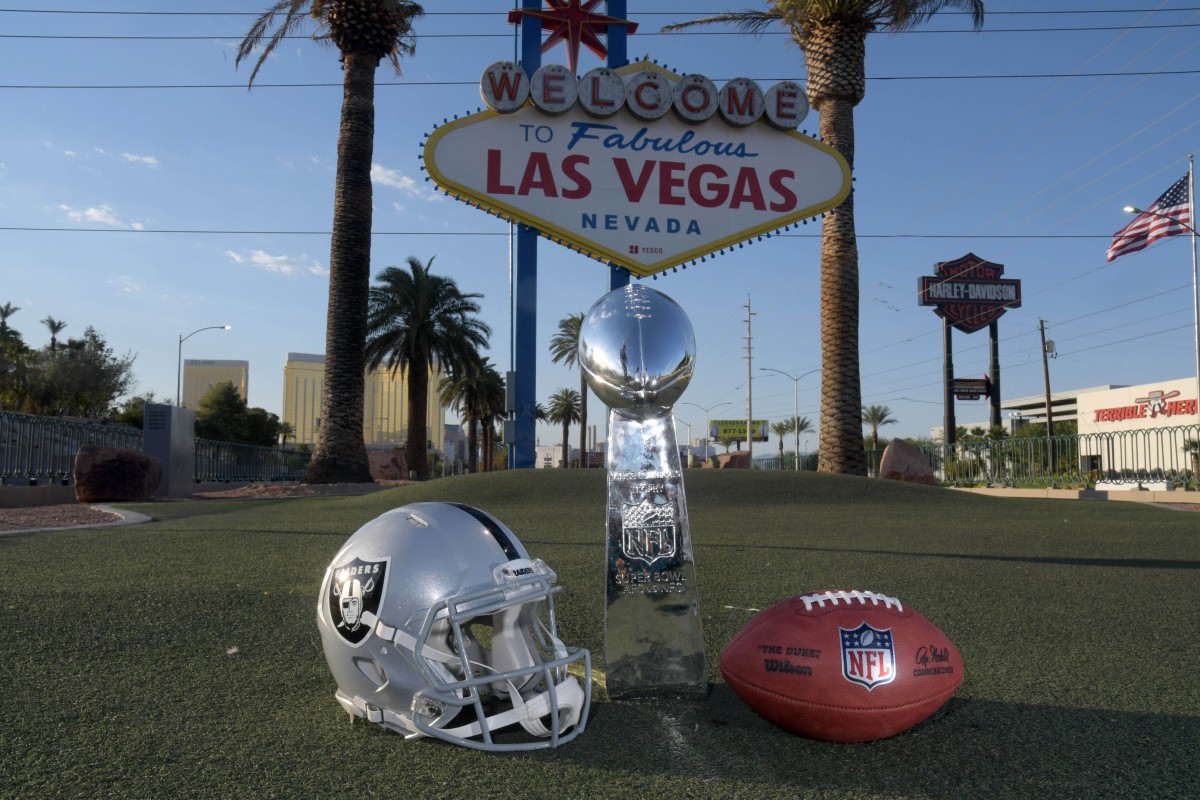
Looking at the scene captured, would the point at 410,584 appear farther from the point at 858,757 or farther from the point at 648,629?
the point at 858,757

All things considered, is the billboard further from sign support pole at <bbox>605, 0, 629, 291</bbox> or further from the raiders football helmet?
the raiders football helmet

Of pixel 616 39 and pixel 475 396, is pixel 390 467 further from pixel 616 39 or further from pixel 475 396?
pixel 616 39

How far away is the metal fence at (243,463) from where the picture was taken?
85.9 feet

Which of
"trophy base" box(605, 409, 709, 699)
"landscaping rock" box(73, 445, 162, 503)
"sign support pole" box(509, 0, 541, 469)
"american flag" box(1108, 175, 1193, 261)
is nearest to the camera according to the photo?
"trophy base" box(605, 409, 709, 699)

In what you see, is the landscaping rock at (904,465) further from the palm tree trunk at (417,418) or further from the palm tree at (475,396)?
the palm tree at (475,396)

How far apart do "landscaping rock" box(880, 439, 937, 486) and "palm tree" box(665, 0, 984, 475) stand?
206 inches

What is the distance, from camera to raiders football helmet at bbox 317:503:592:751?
8.19 ft

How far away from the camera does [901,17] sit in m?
18.0

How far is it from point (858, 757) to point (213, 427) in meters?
56.3

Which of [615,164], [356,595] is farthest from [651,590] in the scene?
[615,164]

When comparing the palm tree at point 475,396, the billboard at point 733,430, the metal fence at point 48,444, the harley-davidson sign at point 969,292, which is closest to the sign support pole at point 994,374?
the harley-davidson sign at point 969,292

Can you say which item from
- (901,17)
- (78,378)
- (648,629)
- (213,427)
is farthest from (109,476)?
(213,427)

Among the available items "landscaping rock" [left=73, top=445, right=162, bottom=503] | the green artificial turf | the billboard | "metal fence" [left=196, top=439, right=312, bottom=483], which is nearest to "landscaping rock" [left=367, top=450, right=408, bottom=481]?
"metal fence" [left=196, top=439, right=312, bottom=483]

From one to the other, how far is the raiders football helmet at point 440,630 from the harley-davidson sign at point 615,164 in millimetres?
6743
